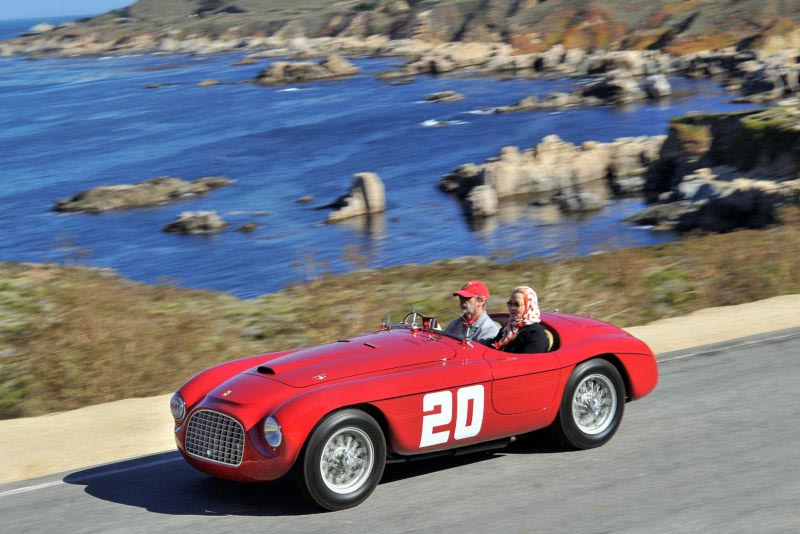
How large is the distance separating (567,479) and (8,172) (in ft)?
237

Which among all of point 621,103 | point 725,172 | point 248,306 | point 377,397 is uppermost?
point 377,397

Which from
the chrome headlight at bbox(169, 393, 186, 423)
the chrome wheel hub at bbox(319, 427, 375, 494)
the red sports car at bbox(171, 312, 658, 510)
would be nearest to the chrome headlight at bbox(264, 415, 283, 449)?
the red sports car at bbox(171, 312, 658, 510)

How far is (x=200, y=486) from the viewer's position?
26.6 ft

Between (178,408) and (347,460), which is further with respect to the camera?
(178,408)

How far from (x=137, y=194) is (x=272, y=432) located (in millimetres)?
57627

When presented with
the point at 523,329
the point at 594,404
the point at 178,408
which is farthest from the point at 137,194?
the point at 594,404

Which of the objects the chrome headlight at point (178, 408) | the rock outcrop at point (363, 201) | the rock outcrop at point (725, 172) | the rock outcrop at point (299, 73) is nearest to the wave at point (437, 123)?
the rock outcrop at point (725, 172)

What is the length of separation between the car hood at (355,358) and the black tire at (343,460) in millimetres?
433

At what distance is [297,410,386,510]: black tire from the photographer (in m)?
6.97

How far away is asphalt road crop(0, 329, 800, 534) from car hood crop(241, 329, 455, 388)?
94 cm

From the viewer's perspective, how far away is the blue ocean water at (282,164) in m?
45.9

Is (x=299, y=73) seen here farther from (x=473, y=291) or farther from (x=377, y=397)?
(x=377, y=397)

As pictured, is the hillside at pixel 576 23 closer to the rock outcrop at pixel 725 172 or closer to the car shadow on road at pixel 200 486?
the rock outcrop at pixel 725 172

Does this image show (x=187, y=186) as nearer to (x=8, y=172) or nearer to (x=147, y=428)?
(x=8, y=172)
